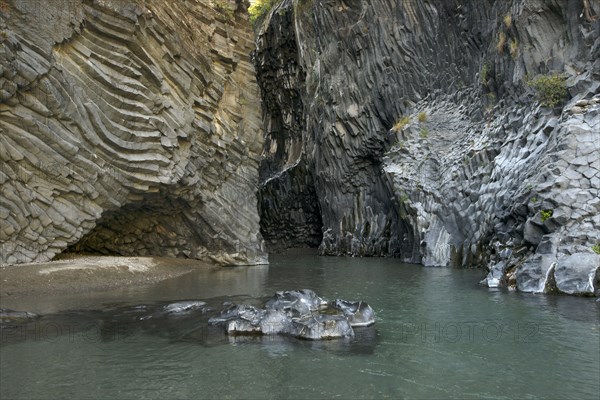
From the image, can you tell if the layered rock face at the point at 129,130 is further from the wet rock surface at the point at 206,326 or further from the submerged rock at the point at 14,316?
the wet rock surface at the point at 206,326

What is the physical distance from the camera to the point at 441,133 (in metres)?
28.8

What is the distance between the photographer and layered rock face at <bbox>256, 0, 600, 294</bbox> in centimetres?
1647

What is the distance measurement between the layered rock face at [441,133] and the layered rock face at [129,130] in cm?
946

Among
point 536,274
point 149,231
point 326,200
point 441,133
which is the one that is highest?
point 441,133

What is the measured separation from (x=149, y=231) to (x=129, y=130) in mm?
7015

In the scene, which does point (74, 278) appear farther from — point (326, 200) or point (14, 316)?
point (326, 200)

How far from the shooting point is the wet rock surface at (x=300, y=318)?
9.84m

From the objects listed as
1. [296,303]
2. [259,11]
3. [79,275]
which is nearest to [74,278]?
[79,275]

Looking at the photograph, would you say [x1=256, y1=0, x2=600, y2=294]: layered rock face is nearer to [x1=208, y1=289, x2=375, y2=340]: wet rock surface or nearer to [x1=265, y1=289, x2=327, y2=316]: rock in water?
[x1=208, y1=289, x2=375, y2=340]: wet rock surface

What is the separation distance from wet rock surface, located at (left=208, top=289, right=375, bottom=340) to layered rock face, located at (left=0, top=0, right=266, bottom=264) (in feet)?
35.1

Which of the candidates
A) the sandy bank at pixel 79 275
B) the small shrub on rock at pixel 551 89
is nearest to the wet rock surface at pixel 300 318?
the sandy bank at pixel 79 275

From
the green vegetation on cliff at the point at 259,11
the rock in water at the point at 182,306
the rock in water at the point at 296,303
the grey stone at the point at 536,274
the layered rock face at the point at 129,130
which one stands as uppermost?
the green vegetation on cliff at the point at 259,11

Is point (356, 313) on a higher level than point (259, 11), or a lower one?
lower

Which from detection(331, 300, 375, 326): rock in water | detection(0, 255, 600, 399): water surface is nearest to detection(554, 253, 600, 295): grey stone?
detection(0, 255, 600, 399): water surface
